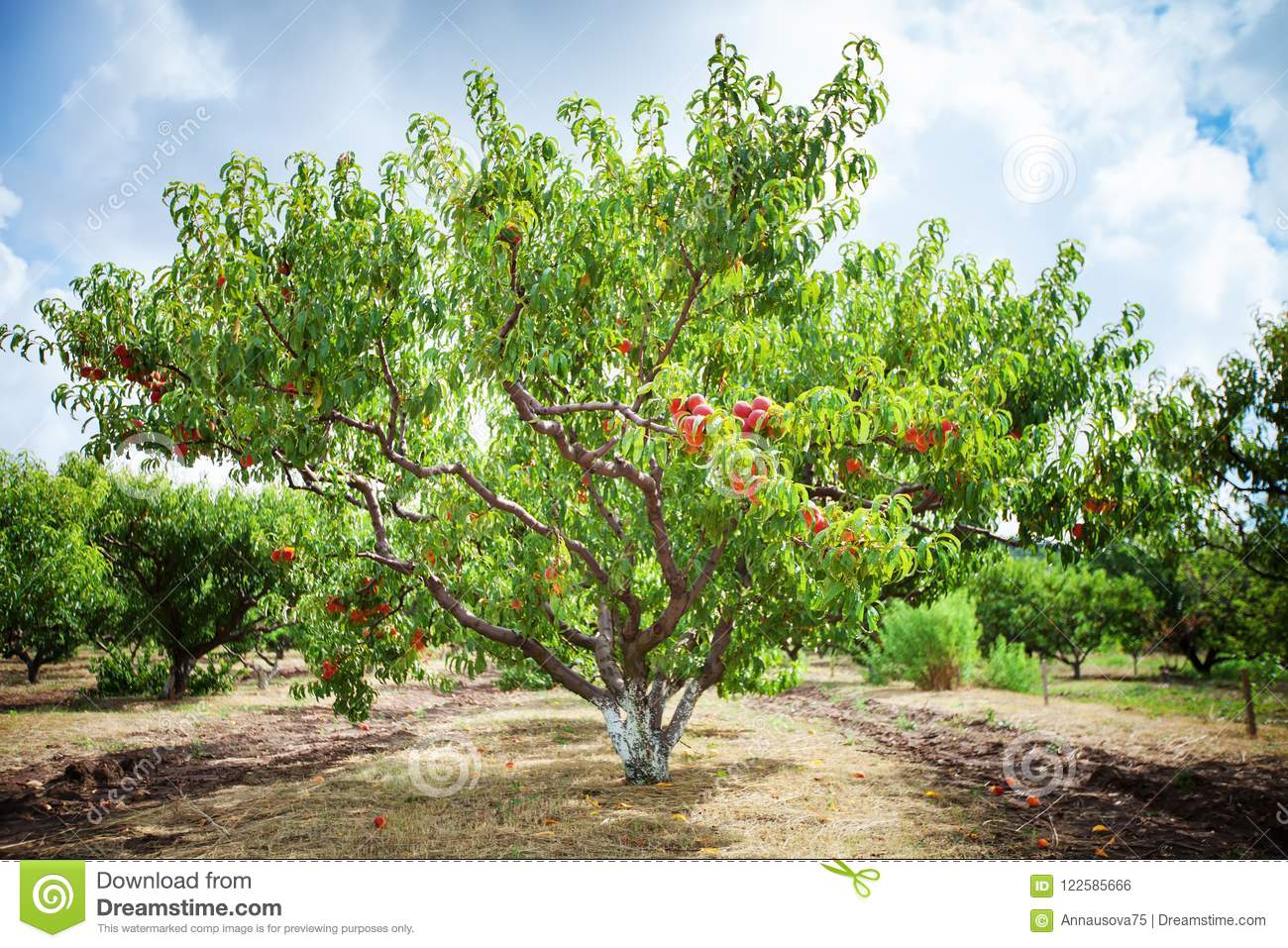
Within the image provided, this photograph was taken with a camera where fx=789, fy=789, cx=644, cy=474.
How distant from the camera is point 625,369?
Result: 3.70 metres

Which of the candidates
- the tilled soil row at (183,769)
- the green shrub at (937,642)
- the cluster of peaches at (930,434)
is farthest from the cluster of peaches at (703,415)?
the green shrub at (937,642)

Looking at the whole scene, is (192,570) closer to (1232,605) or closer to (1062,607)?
(1232,605)

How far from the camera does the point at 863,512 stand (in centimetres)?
232

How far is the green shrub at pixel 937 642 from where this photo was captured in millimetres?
9773

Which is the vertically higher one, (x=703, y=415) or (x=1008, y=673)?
(x=703, y=415)

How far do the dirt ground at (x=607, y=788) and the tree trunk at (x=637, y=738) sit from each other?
4.6 inches

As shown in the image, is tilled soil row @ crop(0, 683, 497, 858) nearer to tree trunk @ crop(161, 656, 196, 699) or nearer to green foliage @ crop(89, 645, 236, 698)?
tree trunk @ crop(161, 656, 196, 699)

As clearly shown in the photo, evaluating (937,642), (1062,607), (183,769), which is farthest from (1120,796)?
(1062,607)

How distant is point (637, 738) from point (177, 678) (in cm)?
656

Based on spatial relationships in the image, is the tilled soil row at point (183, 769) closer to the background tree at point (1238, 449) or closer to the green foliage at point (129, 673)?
the green foliage at point (129, 673)

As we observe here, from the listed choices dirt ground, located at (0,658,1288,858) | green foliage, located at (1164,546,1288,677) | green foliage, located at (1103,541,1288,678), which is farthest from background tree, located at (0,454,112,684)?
green foliage, located at (1164,546,1288,677)

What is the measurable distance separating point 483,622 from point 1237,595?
545 cm

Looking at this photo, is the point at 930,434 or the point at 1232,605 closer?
the point at 930,434

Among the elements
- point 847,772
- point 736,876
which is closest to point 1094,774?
point 847,772
